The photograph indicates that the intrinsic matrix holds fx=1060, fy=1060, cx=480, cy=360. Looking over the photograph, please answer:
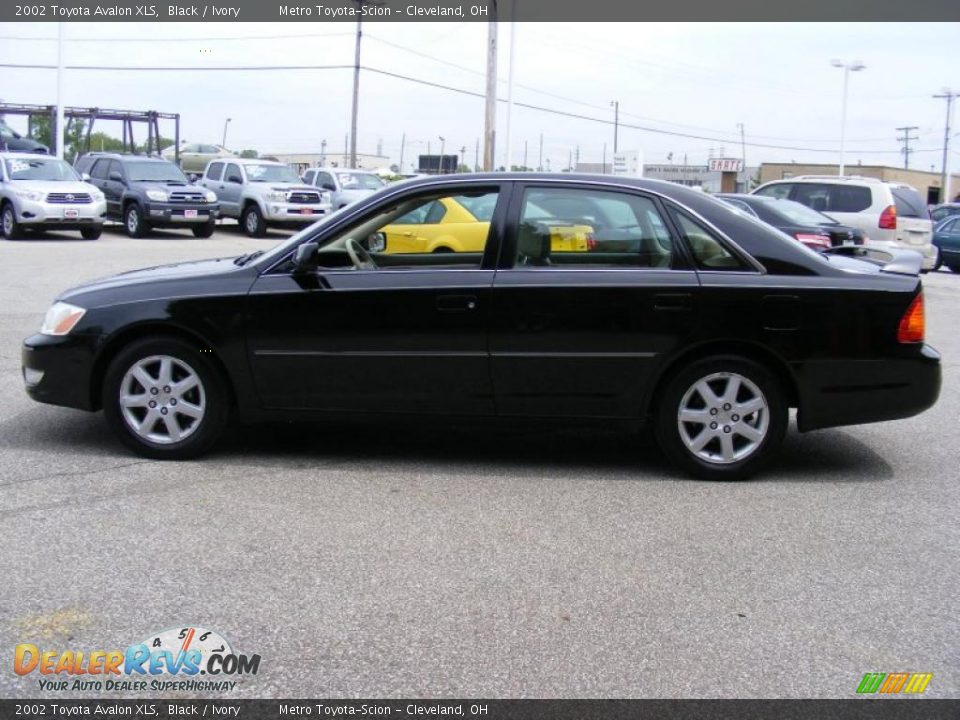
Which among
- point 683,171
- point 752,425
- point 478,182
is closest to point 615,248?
point 478,182

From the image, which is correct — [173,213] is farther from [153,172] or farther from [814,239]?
[814,239]

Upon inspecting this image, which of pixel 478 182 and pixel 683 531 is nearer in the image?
pixel 683 531

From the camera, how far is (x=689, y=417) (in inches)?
225

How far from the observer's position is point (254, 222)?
26.3 m

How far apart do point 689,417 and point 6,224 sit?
20282 millimetres

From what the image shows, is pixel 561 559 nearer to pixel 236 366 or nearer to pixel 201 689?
pixel 201 689

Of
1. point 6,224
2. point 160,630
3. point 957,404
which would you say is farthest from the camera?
point 6,224

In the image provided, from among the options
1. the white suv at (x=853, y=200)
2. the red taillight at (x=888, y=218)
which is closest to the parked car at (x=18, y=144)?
the white suv at (x=853, y=200)

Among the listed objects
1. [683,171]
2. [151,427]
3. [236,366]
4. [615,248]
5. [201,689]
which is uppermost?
[683,171]

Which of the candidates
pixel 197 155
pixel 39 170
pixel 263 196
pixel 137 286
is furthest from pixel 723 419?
pixel 197 155

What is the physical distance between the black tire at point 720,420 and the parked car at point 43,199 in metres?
19.4

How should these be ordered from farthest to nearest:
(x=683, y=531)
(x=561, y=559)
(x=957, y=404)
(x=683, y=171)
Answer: (x=683, y=171) → (x=957, y=404) → (x=683, y=531) → (x=561, y=559)

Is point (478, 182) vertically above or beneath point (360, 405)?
above

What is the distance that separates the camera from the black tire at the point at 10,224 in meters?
22.1
